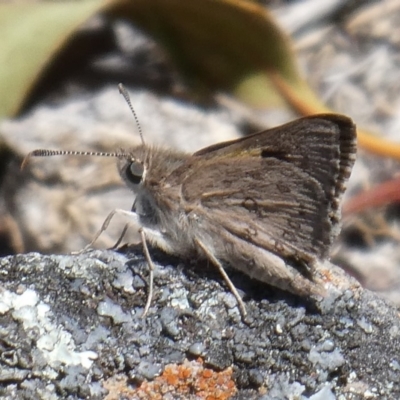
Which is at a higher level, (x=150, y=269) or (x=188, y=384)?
(x=150, y=269)

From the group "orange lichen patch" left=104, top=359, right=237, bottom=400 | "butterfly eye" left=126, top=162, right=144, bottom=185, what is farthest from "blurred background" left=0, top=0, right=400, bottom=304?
"orange lichen patch" left=104, top=359, right=237, bottom=400

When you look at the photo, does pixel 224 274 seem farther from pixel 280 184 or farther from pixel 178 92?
pixel 178 92

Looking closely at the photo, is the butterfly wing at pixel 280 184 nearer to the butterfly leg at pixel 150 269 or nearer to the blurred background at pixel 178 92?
the butterfly leg at pixel 150 269

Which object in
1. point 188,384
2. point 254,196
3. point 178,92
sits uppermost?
point 254,196

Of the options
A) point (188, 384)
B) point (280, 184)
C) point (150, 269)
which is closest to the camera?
point (188, 384)

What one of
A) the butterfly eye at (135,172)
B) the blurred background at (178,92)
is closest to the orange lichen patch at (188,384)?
the butterfly eye at (135,172)

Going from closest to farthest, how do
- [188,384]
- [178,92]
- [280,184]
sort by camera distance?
[188,384] < [280,184] < [178,92]

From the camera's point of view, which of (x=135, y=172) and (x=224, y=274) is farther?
(x=135, y=172)

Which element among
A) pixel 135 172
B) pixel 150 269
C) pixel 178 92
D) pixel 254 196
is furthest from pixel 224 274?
pixel 178 92

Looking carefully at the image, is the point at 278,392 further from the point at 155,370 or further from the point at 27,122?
the point at 27,122
